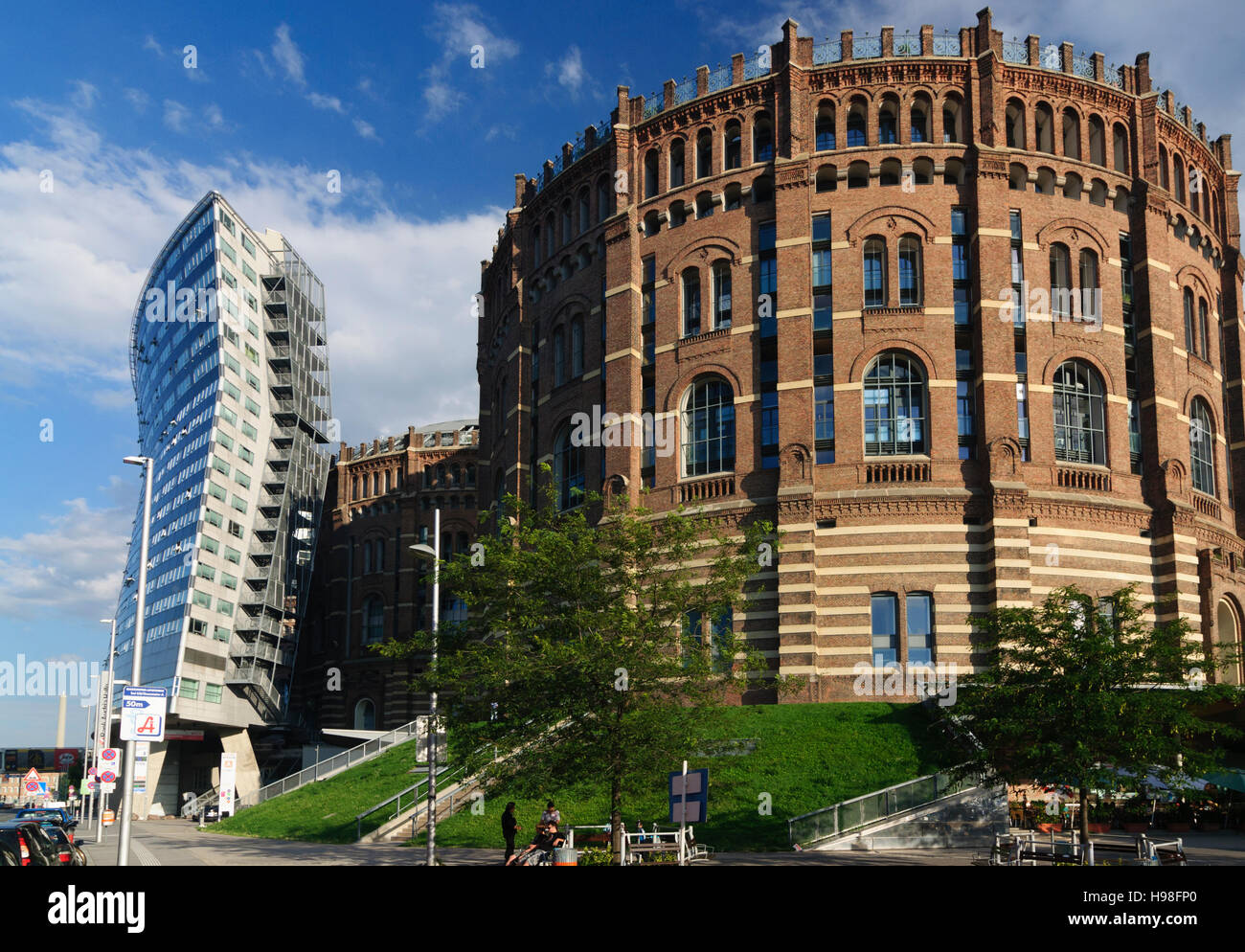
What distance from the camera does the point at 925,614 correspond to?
43.8m

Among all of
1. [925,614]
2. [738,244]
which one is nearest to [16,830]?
[925,614]

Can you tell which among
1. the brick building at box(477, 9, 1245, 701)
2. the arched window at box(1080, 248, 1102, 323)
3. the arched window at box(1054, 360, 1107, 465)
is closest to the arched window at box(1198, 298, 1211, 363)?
the brick building at box(477, 9, 1245, 701)

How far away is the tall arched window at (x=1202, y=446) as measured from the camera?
50219 millimetres

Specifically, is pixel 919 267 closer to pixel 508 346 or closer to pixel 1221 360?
pixel 1221 360

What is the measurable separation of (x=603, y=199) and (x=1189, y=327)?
26426 millimetres

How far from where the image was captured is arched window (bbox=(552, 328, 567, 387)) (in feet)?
186

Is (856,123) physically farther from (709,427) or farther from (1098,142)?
(709,427)

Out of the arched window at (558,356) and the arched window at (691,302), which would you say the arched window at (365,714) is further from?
the arched window at (691,302)

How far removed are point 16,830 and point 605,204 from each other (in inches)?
1567

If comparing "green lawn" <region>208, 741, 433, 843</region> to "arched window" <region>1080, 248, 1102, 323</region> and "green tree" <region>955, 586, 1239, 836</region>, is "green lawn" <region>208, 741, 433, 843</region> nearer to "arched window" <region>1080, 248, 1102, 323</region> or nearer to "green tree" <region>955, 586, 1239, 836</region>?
"green tree" <region>955, 586, 1239, 836</region>

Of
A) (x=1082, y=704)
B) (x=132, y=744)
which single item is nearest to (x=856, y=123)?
(x=1082, y=704)

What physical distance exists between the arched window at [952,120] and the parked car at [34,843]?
40.5 m

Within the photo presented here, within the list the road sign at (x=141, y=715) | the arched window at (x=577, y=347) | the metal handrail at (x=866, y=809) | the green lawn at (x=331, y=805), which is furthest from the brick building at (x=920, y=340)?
the road sign at (x=141, y=715)
